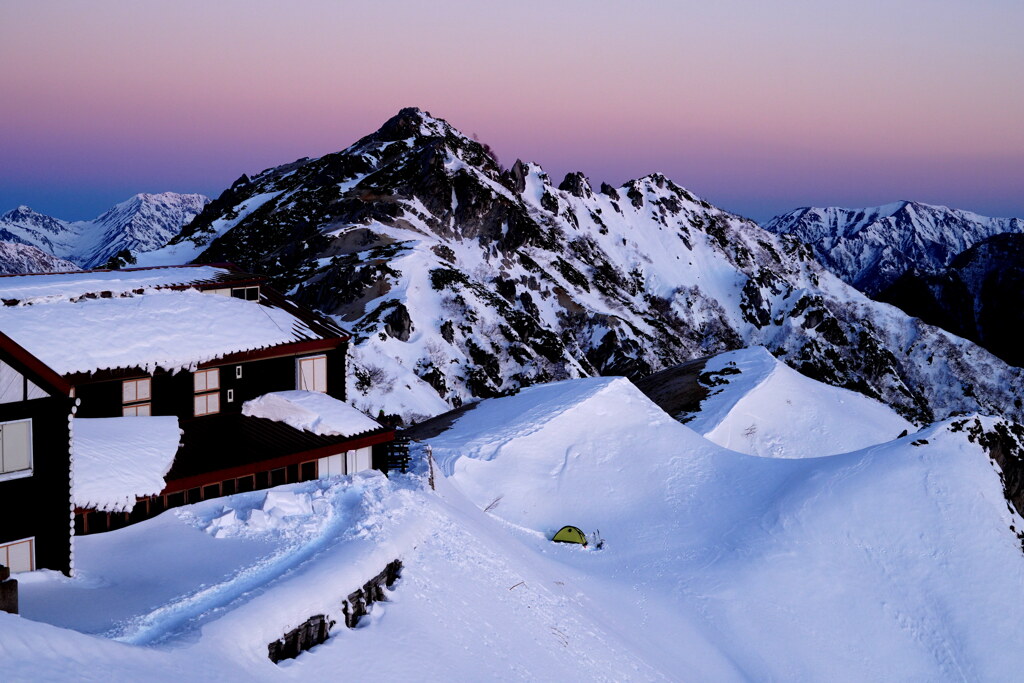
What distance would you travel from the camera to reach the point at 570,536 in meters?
35.4

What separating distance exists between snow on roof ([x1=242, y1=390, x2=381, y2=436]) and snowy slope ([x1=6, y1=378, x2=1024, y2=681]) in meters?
2.08

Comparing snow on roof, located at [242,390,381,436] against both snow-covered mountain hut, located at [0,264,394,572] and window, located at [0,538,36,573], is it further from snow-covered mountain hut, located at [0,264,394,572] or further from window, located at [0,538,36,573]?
window, located at [0,538,36,573]

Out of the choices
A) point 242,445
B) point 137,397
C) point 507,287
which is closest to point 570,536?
point 242,445

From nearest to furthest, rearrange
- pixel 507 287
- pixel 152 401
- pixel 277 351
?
1. pixel 152 401
2. pixel 277 351
3. pixel 507 287

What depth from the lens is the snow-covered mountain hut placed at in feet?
62.8

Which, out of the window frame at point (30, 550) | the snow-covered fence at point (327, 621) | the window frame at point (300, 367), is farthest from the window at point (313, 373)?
the window frame at point (30, 550)

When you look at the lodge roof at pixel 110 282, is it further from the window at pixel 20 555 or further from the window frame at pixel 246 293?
the window at pixel 20 555

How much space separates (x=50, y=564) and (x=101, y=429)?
6402 millimetres

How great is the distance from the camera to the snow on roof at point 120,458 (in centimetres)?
2197

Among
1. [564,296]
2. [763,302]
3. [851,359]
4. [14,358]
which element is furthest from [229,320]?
[763,302]

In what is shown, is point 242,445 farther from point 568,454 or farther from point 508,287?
point 508,287

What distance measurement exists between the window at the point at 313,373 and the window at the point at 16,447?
1356cm

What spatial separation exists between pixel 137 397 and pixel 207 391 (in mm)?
2529

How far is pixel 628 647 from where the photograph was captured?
26.2 m
